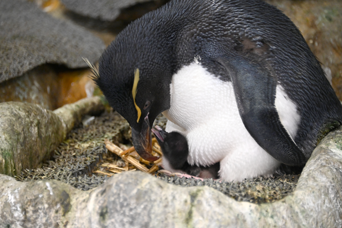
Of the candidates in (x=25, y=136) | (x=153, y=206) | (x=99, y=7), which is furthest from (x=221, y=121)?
(x=99, y=7)

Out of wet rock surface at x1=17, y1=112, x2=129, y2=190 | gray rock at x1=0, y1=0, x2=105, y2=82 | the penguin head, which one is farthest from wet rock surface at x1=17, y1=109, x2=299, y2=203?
gray rock at x1=0, y1=0, x2=105, y2=82

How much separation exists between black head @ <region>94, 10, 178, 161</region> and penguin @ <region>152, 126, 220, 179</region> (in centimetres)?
19

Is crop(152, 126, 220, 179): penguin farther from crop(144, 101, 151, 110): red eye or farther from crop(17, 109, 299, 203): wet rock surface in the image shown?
crop(144, 101, 151, 110): red eye

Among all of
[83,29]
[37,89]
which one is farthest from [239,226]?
[83,29]

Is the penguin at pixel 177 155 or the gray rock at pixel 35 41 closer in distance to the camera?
the penguin at pixel 177 155

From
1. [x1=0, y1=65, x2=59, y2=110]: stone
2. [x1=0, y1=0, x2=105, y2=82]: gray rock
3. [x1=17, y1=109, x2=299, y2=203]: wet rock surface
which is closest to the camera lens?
[x1=17, y1=109, x2=299, y2=203]: wet rock surface

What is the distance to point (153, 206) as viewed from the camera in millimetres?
899

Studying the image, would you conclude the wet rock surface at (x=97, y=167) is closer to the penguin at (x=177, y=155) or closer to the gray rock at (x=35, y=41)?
the penguin at (x=177, y=155)

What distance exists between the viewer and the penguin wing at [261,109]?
3.98 ft

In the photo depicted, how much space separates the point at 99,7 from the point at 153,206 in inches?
119

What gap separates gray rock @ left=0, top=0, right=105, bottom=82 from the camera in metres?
2.55

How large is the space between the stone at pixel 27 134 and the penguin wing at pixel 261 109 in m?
0.98

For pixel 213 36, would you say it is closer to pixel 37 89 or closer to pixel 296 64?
pixel 296 64

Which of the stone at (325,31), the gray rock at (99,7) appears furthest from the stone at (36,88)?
the stone at (325,31)
